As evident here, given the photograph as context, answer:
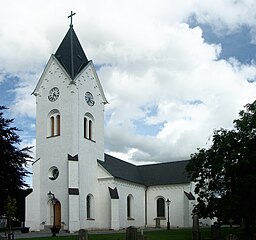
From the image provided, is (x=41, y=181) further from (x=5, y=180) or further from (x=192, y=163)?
(x=192, y=163)

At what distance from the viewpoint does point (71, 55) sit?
46.5 meters

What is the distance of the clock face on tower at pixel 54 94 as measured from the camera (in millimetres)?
45688

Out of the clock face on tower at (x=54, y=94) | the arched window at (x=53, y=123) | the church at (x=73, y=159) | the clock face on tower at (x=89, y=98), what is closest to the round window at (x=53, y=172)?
the church at (x=73, y=159)

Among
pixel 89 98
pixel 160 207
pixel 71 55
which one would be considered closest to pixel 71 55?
pixel 71 55

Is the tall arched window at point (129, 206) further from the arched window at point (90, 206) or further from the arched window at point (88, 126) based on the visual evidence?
the arched window at point (88, 126)

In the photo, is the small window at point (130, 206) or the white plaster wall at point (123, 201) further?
the small window at point (130, 206)

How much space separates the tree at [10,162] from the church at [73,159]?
12.7 m

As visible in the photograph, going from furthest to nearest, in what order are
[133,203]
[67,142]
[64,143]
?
1. [133,203]
2. [64,143]
3. [67,142]

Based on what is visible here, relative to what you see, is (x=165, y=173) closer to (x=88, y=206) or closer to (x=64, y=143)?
(x=88, y=206)

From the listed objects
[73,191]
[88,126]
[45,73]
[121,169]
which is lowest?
[73,191]

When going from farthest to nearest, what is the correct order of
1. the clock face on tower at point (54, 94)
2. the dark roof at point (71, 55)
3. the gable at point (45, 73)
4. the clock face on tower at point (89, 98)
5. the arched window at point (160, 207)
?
1. the arched window at point (160, 207)
2. the gable at point (45, 73)
3. the clock face on tower at point (89, 98)
4. the dark roof at point (71, 55)
5. the clock face on tower at point (54, 94)

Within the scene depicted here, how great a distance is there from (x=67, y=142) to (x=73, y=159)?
1.96 metres

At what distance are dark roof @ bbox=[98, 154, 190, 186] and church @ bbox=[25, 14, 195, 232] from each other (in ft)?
1.73

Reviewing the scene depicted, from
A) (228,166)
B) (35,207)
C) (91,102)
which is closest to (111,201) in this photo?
(35,207)
